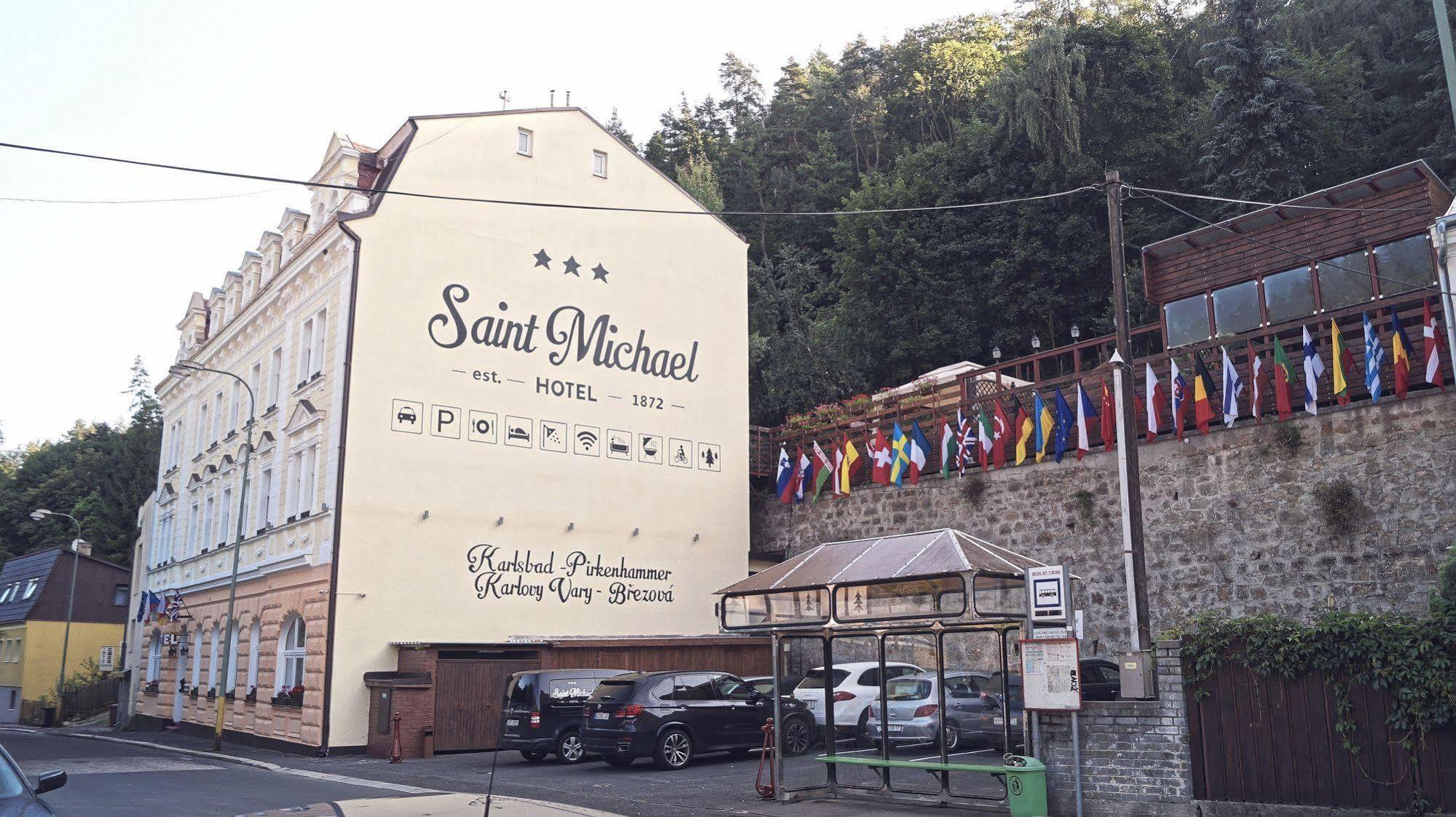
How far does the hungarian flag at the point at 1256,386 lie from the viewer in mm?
20484

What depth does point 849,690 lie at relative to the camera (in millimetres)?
19828

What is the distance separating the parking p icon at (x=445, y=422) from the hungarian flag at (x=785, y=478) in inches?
353

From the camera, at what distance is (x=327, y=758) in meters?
22.8

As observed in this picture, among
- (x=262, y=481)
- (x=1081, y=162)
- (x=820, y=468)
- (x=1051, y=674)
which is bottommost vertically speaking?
(x=1051, y=674)

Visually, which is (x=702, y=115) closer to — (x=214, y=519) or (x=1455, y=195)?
(x=214, y=519)

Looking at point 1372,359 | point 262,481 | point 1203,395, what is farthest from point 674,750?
point 262,481

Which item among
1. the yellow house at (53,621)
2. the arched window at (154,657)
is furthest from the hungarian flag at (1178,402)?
the yellow house at (53,621)

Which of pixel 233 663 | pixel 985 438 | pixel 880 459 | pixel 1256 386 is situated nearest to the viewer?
pixel 1256 386

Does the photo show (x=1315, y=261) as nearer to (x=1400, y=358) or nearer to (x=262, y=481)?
(x=1400, y=358)

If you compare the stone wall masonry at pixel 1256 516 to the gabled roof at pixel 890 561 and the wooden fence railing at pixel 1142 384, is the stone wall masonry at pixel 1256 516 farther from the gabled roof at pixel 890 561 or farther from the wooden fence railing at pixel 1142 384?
the gabled roof at pixel 890 561

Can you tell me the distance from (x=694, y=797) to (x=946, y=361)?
85.3 ft

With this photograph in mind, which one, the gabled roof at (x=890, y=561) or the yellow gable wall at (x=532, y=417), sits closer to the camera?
the gabled roof at (x=890, y=561)

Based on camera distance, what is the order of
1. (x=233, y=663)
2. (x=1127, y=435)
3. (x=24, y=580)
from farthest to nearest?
1. (x=24, y=580)
2. (x=233, y=663)
3. (x=1127, y=435)

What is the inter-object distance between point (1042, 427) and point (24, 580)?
50745 mm
